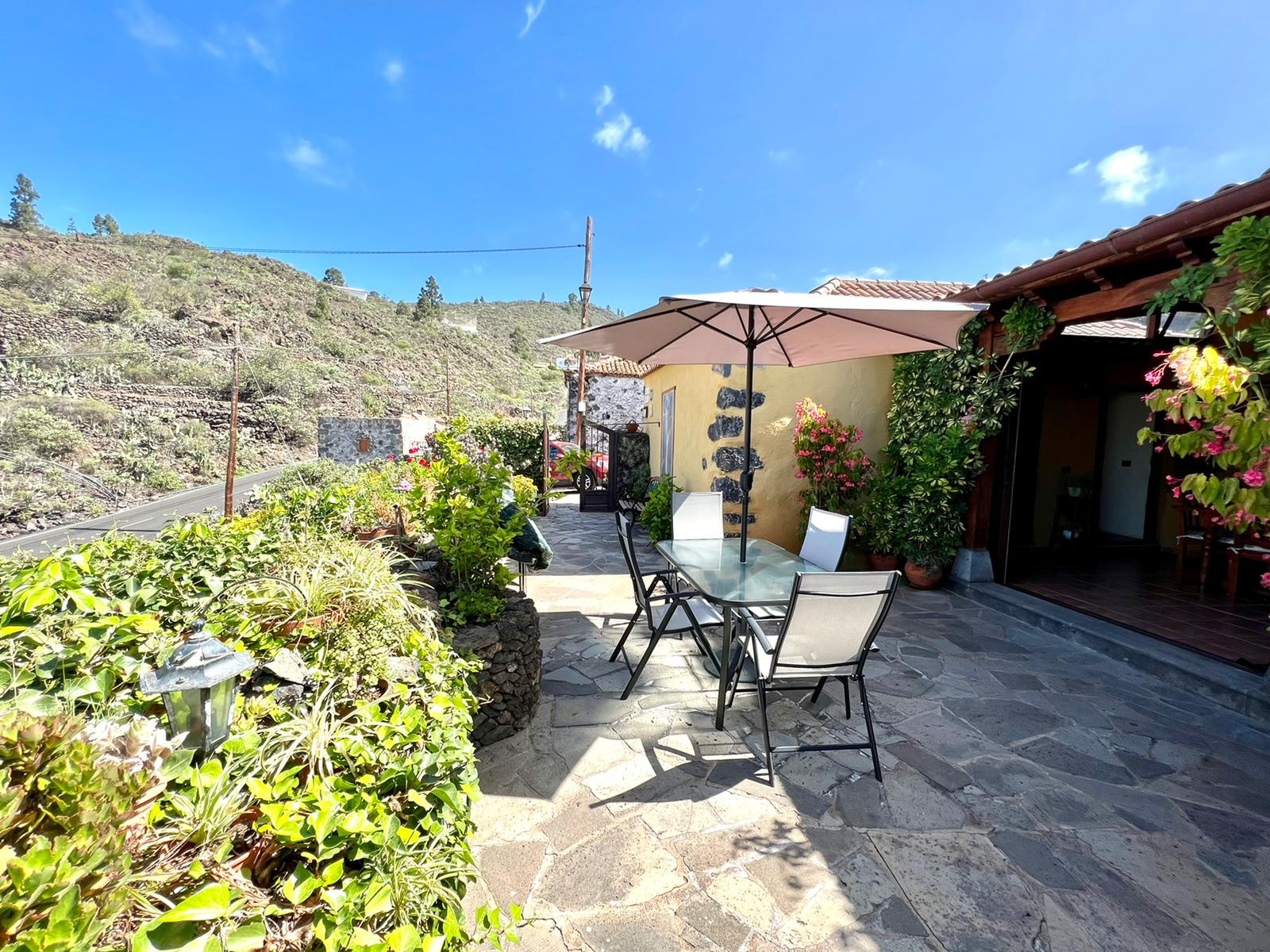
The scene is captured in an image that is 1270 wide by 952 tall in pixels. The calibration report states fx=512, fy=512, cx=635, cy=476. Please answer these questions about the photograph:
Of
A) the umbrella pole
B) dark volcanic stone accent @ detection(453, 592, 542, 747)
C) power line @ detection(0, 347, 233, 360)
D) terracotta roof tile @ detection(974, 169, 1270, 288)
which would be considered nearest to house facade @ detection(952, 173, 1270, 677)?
terracotta roof tile @ detection(974, 169, 1270, 288)

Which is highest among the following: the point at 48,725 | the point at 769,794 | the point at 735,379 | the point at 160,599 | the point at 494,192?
the point at 494,192

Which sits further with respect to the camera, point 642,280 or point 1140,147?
point 642,280

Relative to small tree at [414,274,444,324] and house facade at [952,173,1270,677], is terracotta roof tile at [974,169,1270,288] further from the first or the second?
small tree at [414,274,444,324]

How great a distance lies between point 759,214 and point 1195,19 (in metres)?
7.91

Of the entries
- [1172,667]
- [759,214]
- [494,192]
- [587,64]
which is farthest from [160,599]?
[494,192]

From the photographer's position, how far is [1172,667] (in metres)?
3.33

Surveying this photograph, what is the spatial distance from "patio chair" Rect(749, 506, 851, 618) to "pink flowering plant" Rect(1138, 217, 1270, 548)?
1.56 metres

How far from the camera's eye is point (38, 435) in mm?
12664

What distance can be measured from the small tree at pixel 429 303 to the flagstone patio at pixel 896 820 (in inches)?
1472

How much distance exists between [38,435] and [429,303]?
1082 inches

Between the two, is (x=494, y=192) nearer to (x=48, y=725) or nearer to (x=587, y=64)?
(x=587, y=64)

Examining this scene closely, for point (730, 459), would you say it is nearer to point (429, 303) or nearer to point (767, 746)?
point (767, 746)

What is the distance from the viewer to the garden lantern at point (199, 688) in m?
1.18

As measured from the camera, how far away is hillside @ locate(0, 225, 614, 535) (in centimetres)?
1275
